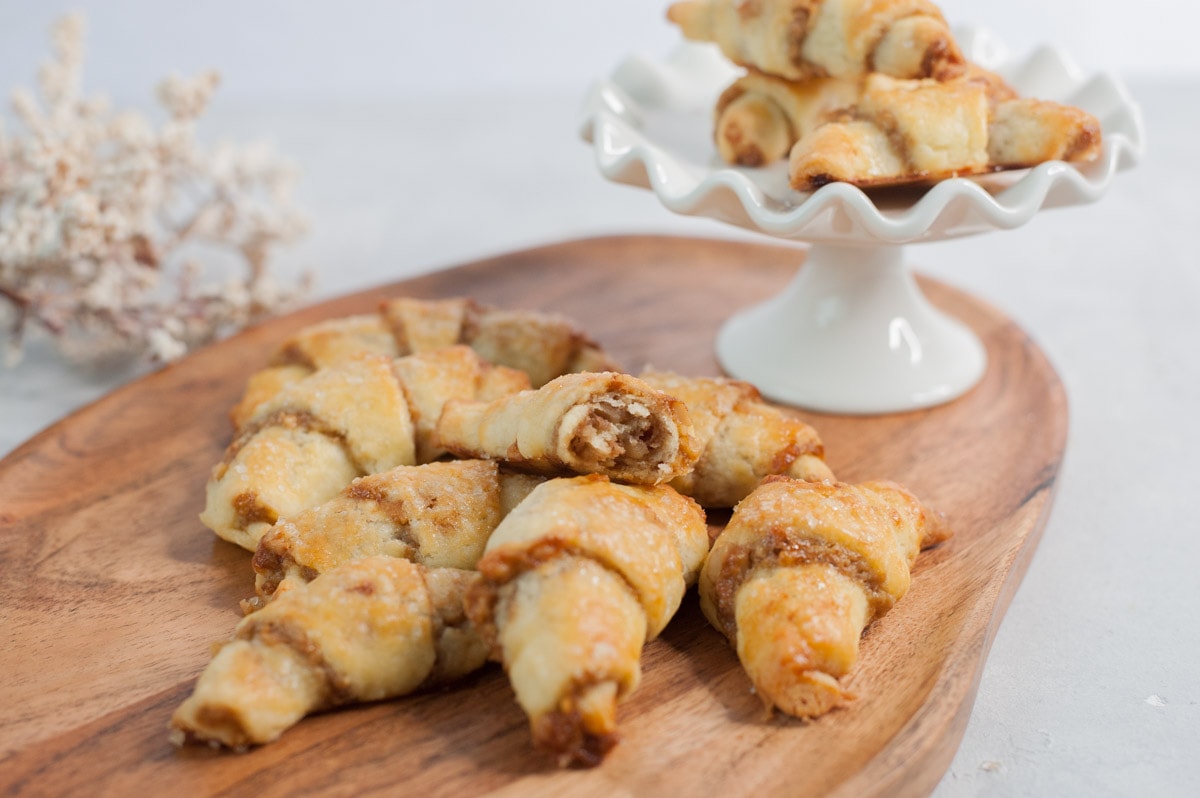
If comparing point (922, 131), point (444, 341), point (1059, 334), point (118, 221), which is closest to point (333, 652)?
point (444, 341)

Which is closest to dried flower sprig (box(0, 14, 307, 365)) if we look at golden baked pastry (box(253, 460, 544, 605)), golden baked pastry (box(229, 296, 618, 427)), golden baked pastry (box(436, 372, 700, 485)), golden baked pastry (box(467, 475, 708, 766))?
golden baked pastry (box(229, 296, 618, 427))

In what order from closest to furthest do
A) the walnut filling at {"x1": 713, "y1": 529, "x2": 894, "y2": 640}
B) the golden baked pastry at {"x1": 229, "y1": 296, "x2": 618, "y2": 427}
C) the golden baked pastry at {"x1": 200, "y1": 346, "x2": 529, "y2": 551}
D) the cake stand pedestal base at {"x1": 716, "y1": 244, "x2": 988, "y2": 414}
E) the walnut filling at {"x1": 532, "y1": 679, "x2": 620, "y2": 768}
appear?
the walnut filling at {"x1": 532, "y1": 679, "x2": 620, "y2": 768}
the walnut filling at {"x1": 713, "y1": 529, "x2": 894, "y2": 640}
the golden baked pastry at {"x1": 200, "y1": 346, "x2": 529, "y2": 551}
the golden baked pastry at {"x1": 229, "y1": 296, "x2": 618, "y2": 427}
the cake stand pedestal base at {"x1": 716, "y1": 244, "x2": 988, "y2": 414}

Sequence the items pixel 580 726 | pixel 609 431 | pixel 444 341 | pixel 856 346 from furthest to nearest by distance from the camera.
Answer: pixel 856 346, pixel 444 341, pixel 609 431, pixel 580 726

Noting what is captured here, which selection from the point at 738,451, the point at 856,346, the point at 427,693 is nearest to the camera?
the point at 427,693

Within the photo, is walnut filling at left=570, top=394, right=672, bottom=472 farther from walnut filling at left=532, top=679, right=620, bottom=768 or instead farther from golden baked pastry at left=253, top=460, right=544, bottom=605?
walnut filling at left=532, top=679, right=620, bottom=768

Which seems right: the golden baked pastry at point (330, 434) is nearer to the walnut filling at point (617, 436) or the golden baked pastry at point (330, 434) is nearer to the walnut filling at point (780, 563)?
the walnut filling at point (617, 436)

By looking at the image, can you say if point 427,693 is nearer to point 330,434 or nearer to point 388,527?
point 388,527

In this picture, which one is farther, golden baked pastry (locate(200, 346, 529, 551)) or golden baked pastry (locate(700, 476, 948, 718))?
golden baked pastry (locate(200, 346, 529, 551))

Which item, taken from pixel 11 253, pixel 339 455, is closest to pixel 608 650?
pixel 339 455
